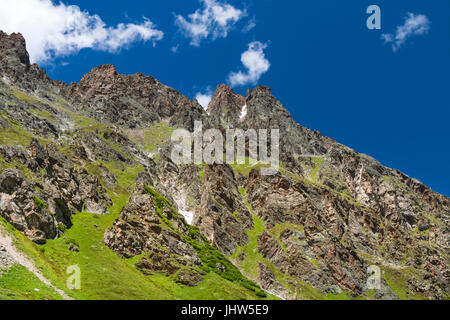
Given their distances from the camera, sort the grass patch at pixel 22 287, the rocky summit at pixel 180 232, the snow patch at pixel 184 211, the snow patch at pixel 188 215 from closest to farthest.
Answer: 1. the grass patch at pixel 22 287
2. the rocky summit at pixel 180 232
3. the snow patch at pixel 188 215
4. the snow patch at pixel 184 211

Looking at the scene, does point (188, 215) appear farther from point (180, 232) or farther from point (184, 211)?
point (180, 232)

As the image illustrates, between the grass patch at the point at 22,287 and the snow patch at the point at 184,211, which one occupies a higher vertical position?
the snow patch at the point at 184,211

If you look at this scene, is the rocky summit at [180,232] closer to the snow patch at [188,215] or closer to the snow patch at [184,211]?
the snow patch at [188,215]

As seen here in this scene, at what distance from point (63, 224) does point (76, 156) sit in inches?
2413

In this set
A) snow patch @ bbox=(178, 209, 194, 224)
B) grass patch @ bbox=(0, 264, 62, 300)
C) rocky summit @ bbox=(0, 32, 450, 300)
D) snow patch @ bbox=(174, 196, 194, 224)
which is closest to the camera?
grass patch @ bbox=(0, 264, 62, 300)

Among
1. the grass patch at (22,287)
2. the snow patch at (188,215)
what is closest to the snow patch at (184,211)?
the snow patch at (188,215)

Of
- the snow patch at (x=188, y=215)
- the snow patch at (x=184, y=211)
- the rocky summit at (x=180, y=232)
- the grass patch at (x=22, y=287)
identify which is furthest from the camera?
the snow patch at (x=184, y=211)


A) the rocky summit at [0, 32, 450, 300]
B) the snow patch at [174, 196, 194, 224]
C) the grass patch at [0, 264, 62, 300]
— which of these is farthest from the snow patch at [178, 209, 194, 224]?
the grass patch at [0, 264, 62, 300]

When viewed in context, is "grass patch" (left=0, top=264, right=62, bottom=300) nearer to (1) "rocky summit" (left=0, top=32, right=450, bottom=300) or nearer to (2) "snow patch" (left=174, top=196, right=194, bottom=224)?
(1) "rocky summit" (left=0, top=32, right=450, bottom=300)

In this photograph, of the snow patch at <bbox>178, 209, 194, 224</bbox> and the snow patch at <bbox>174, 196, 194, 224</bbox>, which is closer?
the snow patch at <bbox>178, 209, 194, 224</bbox>

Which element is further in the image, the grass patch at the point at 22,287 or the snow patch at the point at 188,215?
the snow patch at the point at 188,215

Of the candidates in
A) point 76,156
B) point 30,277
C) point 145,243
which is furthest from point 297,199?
point 30,277

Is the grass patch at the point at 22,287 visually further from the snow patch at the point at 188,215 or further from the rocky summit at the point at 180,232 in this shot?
the snow patch at the point at 188,215

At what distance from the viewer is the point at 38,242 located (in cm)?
6875
